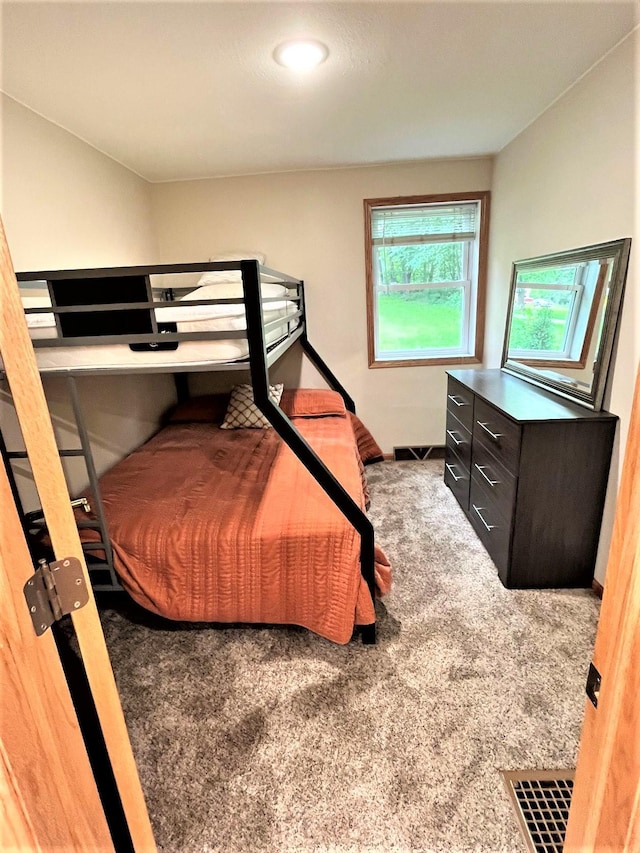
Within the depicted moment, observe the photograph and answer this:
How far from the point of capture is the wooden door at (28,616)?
543 millimetres

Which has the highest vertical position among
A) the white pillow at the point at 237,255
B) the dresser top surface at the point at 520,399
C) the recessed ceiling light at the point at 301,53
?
the recessed ceiling light at the point at 301,53

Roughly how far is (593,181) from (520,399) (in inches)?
42.5

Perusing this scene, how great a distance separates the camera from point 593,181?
2.00m

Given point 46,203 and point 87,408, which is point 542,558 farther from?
point 46,203

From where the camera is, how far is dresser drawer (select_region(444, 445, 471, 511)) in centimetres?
279

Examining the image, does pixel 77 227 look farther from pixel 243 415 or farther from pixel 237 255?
pixel 243 415

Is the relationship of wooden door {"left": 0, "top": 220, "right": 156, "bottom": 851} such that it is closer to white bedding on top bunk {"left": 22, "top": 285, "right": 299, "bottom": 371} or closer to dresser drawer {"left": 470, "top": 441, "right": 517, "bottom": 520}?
white bedding on top bunk {"left": 22, "top": 285, "right": 299, "bottom": 371}

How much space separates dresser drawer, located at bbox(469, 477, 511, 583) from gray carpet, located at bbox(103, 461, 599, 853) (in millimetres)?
145

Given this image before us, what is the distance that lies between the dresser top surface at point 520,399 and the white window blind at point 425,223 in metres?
1.21


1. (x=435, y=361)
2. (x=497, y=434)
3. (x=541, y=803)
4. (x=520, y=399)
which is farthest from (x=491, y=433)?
(x=541, y=803)

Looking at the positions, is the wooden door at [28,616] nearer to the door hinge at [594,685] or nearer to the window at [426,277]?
the door hinge at [594,685]

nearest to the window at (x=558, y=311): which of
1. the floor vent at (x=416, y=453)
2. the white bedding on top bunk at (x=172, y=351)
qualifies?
the floor vent at (x=416, y=453)

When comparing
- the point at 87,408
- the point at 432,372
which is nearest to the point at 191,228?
the point at 87,408

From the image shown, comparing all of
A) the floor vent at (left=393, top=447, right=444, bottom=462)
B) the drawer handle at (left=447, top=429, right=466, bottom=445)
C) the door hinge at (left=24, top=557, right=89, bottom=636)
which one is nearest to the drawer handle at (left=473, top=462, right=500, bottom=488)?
the drawer handle at (left=447, top=429, right=466, bottom=445)
